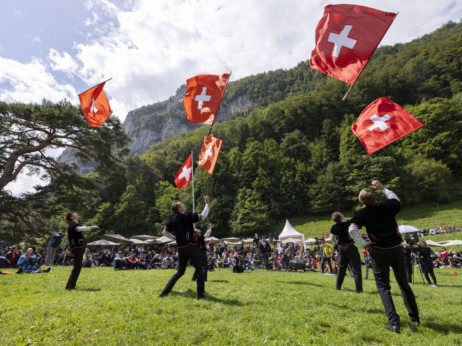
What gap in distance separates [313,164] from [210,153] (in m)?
→ 62.0

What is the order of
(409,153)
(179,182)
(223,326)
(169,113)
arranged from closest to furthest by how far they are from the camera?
(223,326), (179,182), (409,153), (169,113)

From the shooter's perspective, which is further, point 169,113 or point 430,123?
point 169,113

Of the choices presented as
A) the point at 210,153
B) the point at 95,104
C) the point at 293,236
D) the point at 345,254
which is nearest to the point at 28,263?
the point at 95,104

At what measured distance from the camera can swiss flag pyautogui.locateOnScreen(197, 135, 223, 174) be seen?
1134 cm

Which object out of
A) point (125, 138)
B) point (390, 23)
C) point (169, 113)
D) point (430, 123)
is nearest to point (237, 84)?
point (169, 113)

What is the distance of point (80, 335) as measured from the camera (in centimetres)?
367

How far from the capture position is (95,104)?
12953 mm

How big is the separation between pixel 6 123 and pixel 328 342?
23.6 m

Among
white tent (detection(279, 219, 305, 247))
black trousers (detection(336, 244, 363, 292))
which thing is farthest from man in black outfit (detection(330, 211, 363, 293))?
white tent (detection(279, 219, 305, 247))

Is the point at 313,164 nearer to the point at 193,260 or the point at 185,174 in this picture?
the point at 185,174

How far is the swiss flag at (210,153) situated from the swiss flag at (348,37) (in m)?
5.31

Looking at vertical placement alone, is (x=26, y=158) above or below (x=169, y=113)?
below

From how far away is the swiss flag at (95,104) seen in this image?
42.2ft

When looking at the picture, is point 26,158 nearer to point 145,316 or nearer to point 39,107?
point 39,107
